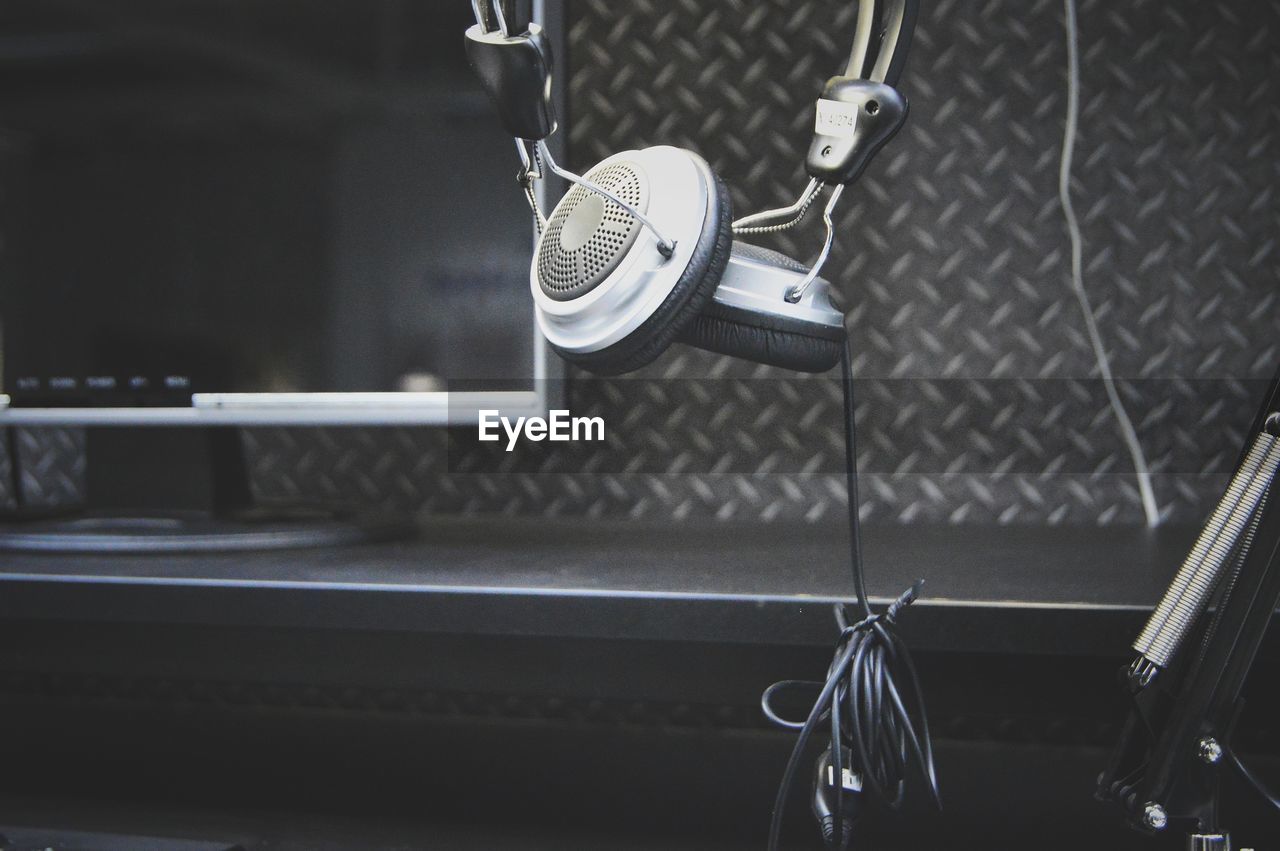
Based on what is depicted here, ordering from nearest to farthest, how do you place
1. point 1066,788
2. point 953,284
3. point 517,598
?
1. point 517,598
2. point 1066,788
3. point 953,284

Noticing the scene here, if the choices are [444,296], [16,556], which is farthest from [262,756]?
[444,296]

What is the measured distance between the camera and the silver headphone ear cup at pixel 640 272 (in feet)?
1.64

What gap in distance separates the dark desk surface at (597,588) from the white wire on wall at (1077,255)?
29 centimetres

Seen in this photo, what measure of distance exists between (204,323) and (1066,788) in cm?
88

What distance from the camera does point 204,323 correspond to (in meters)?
0.96

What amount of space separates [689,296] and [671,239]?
0.09 ft

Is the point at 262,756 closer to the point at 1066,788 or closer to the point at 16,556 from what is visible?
the point at 16,556

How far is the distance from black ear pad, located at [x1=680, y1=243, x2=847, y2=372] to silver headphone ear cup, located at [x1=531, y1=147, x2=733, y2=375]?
0.05ft

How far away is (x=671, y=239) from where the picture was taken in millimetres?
498

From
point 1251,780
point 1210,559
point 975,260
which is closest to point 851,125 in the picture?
point 1210,559

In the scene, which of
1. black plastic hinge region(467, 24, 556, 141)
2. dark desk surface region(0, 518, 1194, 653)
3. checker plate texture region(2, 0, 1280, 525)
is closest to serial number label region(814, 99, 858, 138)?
black plastic hinge region(467, 24, 556, 141)

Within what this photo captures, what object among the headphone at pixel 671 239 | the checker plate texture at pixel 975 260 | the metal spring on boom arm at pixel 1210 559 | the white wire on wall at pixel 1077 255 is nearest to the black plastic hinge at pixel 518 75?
the headphone at pixel 671 239

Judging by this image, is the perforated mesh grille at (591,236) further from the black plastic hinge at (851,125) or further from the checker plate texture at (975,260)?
the checker plate texture at (975,260)

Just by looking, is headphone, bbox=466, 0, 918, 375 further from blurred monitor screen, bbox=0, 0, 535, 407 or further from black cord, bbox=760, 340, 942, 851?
blurred monitor screen, bbox=0, 0, 535, 407
